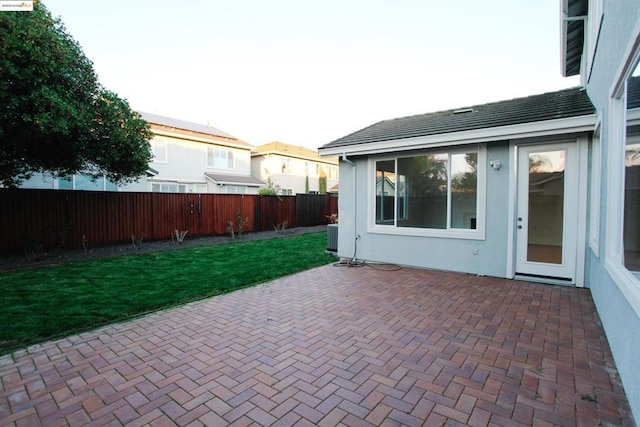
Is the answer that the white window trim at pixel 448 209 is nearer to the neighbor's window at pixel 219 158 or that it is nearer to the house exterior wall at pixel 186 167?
the house exterior wall at pixel 186 167

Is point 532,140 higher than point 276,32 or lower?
lower

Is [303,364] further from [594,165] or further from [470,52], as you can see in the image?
[470,52]

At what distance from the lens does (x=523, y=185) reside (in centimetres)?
576

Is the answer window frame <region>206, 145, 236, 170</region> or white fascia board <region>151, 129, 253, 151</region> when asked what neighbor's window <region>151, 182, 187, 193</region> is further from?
white fascia board <region>151, 129, 253, 151</region>

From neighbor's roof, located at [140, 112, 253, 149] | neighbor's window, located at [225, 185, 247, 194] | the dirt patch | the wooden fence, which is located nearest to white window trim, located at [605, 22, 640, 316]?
the dirt patch

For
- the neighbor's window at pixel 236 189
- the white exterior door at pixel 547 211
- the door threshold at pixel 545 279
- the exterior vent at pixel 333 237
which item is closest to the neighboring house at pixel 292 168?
the neighbor's window at pixel 236 189

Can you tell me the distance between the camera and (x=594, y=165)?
4.96 meters

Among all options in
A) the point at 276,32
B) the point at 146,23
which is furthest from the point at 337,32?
the point at 146,23

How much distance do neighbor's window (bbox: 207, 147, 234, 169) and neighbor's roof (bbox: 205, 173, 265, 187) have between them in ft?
2.43

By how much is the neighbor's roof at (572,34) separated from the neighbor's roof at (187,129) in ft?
61.9

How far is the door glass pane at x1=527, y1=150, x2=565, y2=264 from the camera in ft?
18.1

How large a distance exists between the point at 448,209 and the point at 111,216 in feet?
33.6

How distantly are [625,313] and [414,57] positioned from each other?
37.6 ft

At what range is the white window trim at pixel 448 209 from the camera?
608 centimetres
